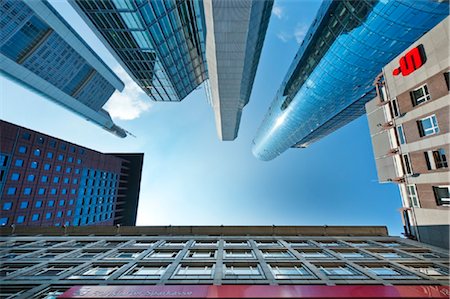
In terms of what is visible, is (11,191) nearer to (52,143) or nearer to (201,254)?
(52,143)

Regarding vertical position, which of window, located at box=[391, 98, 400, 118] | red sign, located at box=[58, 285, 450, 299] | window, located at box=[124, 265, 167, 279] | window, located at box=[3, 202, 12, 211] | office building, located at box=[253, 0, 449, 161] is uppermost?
office building, located at box=[253, 0, 449, 161]

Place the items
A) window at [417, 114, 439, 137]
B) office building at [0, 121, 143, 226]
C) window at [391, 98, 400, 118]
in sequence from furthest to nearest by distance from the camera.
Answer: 1. office building at [0, 121, 143, 226]
2. window at [391, 98, 400, 118]
3. window at [417, 114, 439, 137]

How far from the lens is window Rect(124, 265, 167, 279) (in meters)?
16.3

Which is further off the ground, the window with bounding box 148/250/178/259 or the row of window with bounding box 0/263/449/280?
the window with bounding box 148/250/178/259

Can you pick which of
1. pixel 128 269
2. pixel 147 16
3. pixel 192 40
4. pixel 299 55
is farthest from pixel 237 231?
pixel 299 55

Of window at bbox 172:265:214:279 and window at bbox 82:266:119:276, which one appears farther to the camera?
window at bbox 82:266:119:276

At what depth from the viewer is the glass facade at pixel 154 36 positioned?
44219 mm

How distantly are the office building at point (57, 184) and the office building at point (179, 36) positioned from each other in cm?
3201

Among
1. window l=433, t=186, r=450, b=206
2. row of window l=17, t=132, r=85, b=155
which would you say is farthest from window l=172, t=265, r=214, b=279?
row of window l=17, t=132, r=85, b=155

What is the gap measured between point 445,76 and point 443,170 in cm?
825

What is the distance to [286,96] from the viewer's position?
3681 inches

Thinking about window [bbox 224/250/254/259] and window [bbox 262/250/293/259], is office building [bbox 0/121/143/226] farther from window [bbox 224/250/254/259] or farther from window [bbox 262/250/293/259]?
window [bbox 262/250/293/259]

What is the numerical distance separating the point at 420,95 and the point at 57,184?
3102 inches

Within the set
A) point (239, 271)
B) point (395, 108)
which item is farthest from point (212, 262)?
point (395, 108)
